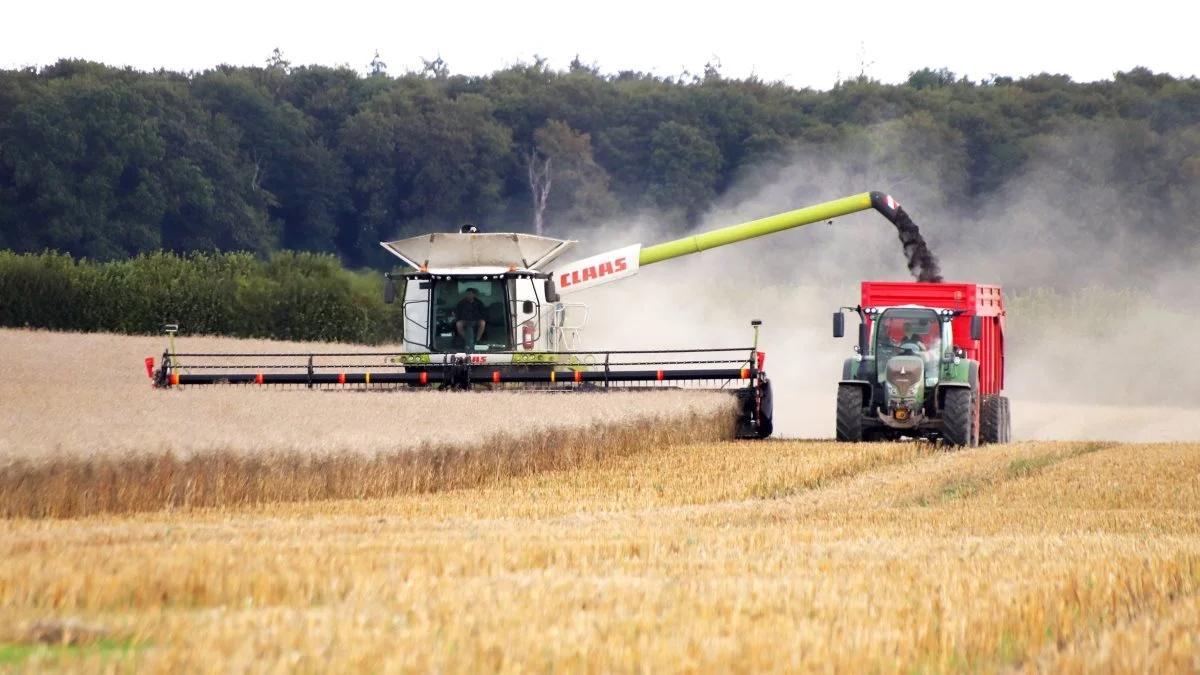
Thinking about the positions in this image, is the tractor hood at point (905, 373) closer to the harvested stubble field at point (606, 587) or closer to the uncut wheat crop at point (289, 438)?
the uncut wheat crop at point (289, 438)

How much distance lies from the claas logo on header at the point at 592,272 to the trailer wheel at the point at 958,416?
5944 mm

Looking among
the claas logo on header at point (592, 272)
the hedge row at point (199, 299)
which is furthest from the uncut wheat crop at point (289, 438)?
the hedge row at point (199, 299)

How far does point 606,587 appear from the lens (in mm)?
7277

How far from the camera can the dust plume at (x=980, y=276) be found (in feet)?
113

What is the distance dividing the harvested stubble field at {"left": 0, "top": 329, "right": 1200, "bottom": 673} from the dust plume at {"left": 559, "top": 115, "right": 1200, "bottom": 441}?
15.7 meters

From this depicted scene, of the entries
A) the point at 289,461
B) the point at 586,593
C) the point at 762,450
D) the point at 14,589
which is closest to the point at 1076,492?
the point at 762,450

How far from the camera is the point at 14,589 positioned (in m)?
6.81

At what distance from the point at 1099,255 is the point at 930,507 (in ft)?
128

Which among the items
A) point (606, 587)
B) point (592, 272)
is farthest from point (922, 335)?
point (606, 587)

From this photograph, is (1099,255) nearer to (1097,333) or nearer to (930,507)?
(1097,333)

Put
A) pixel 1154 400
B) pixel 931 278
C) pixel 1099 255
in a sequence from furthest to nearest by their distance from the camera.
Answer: pixel 1099 255 → pixel 1154 400 → pixel 931 278

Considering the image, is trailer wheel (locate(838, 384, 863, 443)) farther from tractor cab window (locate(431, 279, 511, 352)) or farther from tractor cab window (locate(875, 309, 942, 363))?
tractor cab window (locate(431, 279, 511, 352))

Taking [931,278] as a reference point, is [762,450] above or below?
below

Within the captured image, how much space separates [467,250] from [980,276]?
30.9 meters
